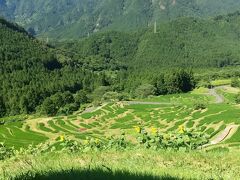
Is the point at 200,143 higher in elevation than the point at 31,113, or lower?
higher

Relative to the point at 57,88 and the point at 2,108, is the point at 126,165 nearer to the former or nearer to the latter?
the point at 2,108

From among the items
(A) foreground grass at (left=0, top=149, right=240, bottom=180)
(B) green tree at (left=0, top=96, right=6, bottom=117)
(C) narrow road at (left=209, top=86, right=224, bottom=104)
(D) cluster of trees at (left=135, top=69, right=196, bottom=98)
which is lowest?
(B) green tree at (left=0, top=96, right=6, bottom=117)

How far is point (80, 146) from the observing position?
9.72 m

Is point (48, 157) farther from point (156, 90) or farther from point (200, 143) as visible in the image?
point (156, 90)

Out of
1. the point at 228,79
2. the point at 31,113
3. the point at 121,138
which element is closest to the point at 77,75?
the point at 31,113

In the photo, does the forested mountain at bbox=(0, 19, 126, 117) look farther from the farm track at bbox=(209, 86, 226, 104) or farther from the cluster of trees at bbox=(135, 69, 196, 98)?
the farm track at bbox=(209, 86, 226, 104)

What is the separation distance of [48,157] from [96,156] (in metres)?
1.00

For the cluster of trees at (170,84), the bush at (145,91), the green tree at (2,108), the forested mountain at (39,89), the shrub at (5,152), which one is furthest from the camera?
the cluster of trees at (170,84)

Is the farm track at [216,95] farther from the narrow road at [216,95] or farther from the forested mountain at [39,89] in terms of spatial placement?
the forested mountain at [39,89]

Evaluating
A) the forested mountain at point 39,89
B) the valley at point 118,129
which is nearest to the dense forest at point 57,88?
the forested mountain at point 39,89

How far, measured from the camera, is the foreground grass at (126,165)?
21.9 ft

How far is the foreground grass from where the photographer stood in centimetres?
668

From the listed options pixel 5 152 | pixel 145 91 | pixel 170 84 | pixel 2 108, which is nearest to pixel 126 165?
pixel 5 152

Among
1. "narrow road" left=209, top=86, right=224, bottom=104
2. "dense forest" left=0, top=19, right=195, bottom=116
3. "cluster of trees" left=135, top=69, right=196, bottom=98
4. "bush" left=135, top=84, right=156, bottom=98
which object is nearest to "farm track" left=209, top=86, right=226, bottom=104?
"narrow road" left=209, top=86, right=224, bottom=104
